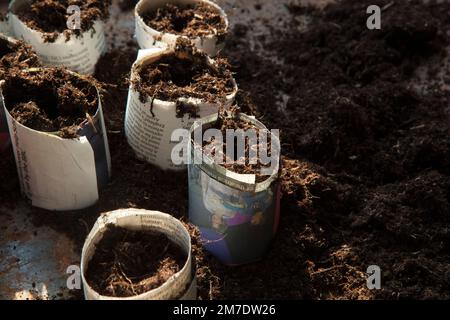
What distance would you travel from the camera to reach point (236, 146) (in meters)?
1.78

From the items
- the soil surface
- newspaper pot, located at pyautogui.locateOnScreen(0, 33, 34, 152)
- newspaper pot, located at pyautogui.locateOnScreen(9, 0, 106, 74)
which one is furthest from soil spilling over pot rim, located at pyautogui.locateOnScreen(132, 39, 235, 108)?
newspaper pot, located at pyautogui.locateOnScreen(0, 33, 34, 152)


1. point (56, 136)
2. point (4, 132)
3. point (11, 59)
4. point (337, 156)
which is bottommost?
point (337, 156)

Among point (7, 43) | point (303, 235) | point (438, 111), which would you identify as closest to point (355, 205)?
point (303, 235)

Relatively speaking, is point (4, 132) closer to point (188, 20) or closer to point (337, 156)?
point (188, 20)

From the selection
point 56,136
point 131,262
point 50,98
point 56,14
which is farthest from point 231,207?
point 56,14

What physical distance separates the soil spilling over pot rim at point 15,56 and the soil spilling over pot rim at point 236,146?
633mm

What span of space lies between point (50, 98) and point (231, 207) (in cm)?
64

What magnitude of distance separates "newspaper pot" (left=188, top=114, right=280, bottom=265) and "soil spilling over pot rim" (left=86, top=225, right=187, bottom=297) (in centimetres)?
15

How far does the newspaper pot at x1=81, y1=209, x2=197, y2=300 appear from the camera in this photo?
5.07 feet

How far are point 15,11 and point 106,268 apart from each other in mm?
1110

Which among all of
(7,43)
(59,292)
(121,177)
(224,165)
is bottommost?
(59,292)

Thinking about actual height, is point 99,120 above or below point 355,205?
above

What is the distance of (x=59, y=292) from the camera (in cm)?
181
